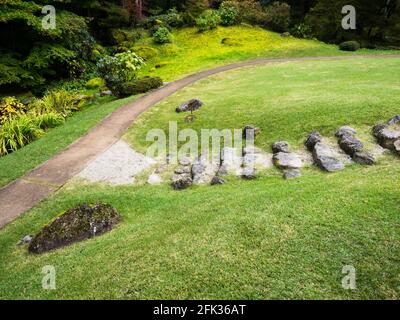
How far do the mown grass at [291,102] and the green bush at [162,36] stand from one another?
40.3 ft

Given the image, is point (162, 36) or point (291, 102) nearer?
point (291, 102)

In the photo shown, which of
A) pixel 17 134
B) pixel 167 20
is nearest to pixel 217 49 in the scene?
pixel 167 20

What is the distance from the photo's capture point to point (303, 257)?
5973mm

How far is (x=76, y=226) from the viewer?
8.14m

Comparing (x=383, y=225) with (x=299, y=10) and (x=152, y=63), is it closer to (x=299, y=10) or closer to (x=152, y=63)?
(x=152, y=63)

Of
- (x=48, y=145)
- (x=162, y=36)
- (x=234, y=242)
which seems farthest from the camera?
(x=162, y=36)

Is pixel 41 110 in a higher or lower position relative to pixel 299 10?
lower

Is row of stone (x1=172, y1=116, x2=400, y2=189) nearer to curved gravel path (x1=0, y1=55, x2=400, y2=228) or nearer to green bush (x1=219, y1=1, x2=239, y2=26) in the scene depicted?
curved gravel path (x1=0, y1=55, x2=400, y2=228)

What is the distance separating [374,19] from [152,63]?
71.7 feet

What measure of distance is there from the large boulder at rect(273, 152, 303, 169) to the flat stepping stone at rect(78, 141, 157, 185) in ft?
14.7

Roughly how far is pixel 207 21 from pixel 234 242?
3228 cm

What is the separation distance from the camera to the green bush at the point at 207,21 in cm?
3431

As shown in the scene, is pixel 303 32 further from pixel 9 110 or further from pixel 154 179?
pixel 154 179
